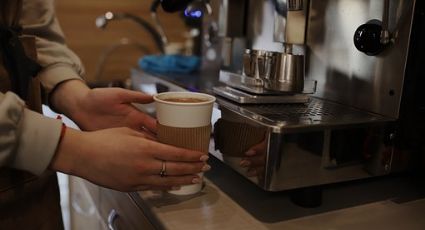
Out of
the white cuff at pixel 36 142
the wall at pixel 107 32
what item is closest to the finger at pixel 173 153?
the white cuff at pixel 36 142

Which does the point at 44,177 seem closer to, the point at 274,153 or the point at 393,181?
the point at 274,153

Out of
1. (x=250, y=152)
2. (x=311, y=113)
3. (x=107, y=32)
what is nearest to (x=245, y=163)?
(x=250, y=152)

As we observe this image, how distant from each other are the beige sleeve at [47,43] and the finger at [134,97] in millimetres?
119

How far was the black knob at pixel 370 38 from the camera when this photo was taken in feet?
1.92

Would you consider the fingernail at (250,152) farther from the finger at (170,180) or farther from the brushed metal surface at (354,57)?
the brushed metal surface at (354,57)

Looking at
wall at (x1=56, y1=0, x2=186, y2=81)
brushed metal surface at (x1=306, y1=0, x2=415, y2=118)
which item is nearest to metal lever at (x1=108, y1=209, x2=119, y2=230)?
brushed metal surface at (x1=306, y1=0, x2=415, y2=118)

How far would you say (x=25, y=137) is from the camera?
44 cm

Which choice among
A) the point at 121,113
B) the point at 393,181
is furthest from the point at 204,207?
the point at 393,181

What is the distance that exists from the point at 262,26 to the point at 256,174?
0.40 meters

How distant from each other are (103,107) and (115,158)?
202 mm

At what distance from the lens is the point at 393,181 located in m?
0.71

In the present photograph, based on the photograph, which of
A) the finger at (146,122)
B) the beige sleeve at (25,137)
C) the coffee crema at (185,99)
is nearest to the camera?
the beige sleeve at (25,137)

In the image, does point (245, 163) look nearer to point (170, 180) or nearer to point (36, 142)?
point (170, 180)

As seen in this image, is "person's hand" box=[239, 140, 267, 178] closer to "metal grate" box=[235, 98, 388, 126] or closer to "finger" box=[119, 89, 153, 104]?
"metal grate" box=[235, 98, 388, 126]
